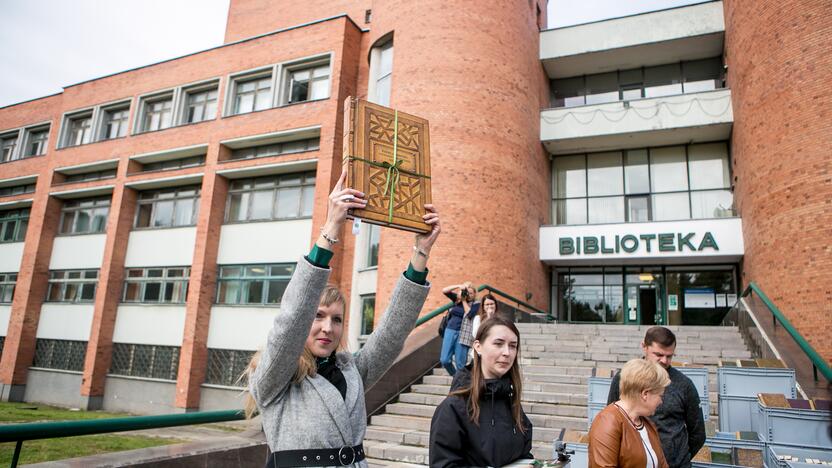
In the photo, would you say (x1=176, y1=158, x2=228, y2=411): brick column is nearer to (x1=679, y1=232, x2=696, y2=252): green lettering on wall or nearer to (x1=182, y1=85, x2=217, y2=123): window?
(x1=182, y1=85, x2=217, y2=123): window

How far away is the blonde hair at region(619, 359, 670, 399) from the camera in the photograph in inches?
125

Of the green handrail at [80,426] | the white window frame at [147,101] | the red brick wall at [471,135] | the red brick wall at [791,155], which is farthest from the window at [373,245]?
the green handrail at [80,426]

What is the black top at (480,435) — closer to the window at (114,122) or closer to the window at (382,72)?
the window at (382,72)

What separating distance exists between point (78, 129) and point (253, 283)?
14902 millimetres

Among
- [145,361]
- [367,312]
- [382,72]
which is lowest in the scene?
[145,361]

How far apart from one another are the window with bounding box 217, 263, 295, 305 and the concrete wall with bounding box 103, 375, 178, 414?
3.99m

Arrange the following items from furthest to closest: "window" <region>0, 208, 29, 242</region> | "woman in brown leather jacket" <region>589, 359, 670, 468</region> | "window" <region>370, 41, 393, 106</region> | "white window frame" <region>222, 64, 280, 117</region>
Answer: "window" <region>0, 208, 29, 242</region>, "white window frame" <region>222, 64, 280, 117</region>, "window" <region>370, 41, 393, 106</region>, "woman in brown leather jacket" <region>589, 359, 670, 468</region>

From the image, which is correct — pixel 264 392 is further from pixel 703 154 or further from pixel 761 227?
pixel 703 154

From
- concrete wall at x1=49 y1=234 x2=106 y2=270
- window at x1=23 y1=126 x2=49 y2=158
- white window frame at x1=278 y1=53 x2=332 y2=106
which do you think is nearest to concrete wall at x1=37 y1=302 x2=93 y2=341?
concrete wall at x1=49 y1=234 x2=106 y2=270

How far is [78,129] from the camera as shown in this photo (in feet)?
89.4

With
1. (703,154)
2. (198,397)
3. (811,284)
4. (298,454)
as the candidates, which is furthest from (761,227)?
(198,397)

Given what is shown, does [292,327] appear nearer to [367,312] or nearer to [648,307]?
[367,312]

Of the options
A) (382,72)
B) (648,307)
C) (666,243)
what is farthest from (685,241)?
(382,72)

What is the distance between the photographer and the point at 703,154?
19.8 m
